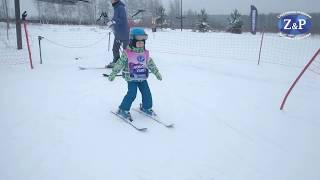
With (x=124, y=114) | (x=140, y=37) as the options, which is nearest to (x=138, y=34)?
(x=140, y=37)

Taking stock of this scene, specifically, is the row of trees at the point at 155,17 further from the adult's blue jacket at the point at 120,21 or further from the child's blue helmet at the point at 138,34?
the child's blue helmet at the point at 138,34

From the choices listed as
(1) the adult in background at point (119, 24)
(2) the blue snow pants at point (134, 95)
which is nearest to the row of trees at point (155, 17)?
(1) the adult in background at point (119, 24)

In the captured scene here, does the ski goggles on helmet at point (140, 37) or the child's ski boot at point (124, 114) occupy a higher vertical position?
the ski goggles on helmet at point (140, 37)

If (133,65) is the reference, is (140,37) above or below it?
above

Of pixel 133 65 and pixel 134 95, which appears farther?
pixel 134 95

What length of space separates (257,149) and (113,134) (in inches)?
84.6

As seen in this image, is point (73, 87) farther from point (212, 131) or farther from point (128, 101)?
point (212, 131)

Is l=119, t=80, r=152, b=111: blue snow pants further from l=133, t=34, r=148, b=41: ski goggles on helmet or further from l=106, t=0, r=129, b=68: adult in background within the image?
l=106, t=0, r=129, b=68: adult in background

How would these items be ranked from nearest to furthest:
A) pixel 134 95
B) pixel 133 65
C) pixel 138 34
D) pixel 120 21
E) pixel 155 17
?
pixel 138 34 < pixel 133 65 < pixel 134 95 < pixel 120 21 < pixel 155 17

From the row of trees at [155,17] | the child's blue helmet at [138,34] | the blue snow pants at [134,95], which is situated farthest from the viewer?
the row of trees at [155,17]

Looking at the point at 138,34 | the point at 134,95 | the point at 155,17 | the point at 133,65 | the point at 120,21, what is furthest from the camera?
the point at 155,17

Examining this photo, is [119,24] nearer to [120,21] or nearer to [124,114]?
[120,21]

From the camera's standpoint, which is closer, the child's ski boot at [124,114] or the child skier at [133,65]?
the child skier at [133,65]

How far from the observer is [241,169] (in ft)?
12.0
